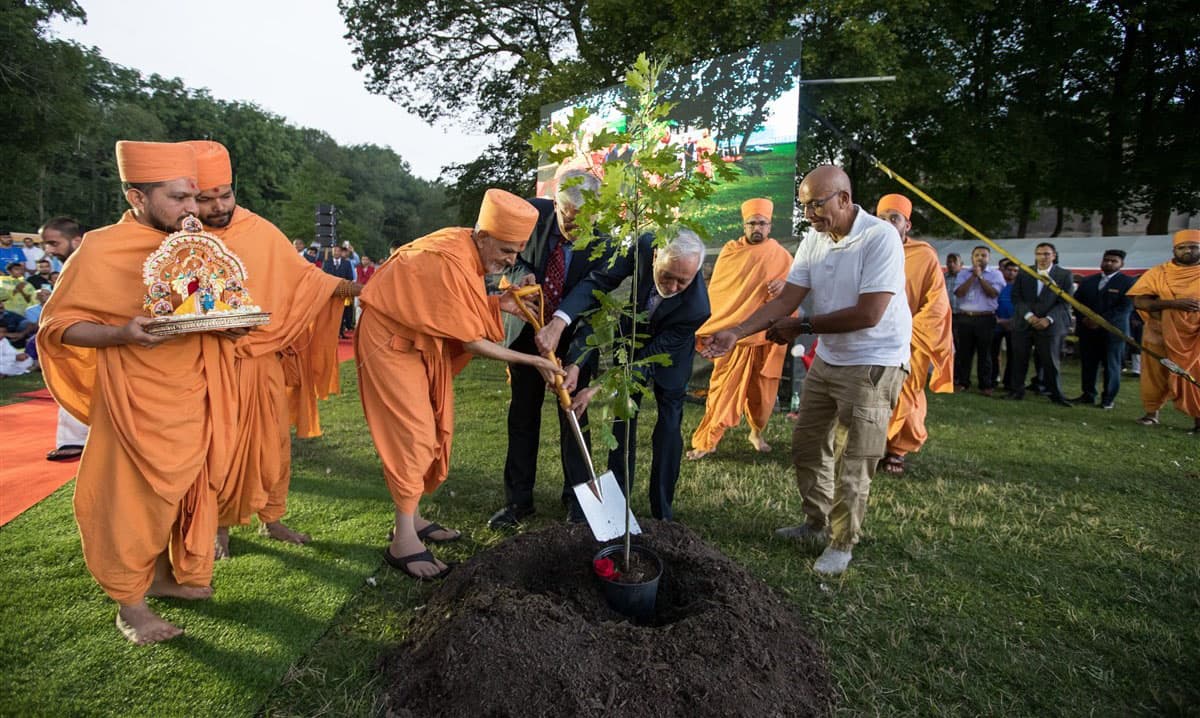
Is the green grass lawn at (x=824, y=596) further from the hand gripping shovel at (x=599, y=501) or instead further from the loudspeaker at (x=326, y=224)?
the loudspeaker at (x=326, y=224)

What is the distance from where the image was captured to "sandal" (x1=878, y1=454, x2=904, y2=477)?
5.85 meters

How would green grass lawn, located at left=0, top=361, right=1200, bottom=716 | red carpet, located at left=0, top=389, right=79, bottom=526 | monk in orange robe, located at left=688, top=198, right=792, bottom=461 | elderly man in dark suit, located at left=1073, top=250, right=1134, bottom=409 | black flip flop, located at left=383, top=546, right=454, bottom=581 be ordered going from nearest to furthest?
1. green grass lawn, located at left=0, top=361, right=1200, bottom=716
2. black flip flop, located at left=383, top=546, right=454, bottom=581
3. red carpet, located at left=0, top=389, right=79, bottom=526
4. monk in orange robe, located at left=688, top=198, right=792, bottom=461
5. elderly man in dark suit, located at left=1073, top=250, right=1134, bottom=409

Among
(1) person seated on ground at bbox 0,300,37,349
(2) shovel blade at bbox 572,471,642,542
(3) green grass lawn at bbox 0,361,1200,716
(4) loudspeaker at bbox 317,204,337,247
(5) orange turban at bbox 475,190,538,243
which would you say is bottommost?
(3) green grass lawn at bbox 0,361,1200,716

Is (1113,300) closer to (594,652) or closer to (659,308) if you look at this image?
(659,308)

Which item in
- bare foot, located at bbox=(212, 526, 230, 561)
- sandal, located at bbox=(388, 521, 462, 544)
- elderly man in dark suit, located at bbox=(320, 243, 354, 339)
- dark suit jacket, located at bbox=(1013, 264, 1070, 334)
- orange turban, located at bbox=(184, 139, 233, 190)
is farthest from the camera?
elderly man in dark suit, located at bbox=(320, 243, 354, 339)

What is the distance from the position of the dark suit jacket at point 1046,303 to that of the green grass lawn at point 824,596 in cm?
448

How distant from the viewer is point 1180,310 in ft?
25.5

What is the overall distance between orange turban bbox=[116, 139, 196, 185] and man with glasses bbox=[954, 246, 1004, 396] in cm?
1082

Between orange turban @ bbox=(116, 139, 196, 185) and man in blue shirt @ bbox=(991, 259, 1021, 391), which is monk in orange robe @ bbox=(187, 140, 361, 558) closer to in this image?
orange turban @ bbox=(116, 139, 196, 185)

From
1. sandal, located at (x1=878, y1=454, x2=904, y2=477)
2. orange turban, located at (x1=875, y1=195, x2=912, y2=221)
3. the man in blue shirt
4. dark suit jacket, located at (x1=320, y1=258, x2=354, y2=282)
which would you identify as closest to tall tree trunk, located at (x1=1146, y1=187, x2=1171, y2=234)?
the man in blue shirt

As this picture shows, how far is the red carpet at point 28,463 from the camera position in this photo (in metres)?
4.77

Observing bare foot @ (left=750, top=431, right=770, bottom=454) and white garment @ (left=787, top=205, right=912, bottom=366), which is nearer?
white garment @ (left=787, top=205, right=912, bottom=366)

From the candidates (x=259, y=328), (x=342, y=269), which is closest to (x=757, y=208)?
(x=259, y=328)

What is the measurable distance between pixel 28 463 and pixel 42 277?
7.49 metres
